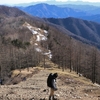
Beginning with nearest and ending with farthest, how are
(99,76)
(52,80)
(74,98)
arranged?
1. (52,80)
2. (74,98)
3. (99,76)

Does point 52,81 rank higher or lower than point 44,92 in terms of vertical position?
higher

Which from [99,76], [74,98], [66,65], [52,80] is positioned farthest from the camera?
[66,65]

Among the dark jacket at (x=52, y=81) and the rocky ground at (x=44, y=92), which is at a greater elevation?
the dark jacket at (x=52, y=81)

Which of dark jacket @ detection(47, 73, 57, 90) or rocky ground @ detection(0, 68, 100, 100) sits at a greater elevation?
dark jacket @ detection(47, 73, 57, 90)

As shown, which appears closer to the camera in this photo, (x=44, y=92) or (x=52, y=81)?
(x=52, y=81)

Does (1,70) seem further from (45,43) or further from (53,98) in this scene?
(45,43)

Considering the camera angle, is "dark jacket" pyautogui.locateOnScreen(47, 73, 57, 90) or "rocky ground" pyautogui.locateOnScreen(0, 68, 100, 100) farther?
"rocky ground" pyautogui.locateOnScreen(0, 68, 100, 100)

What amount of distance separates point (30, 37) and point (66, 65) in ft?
267

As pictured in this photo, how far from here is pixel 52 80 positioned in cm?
2056

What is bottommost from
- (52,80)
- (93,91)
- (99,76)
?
(99,76)

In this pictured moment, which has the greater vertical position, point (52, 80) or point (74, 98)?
point (52, 80)

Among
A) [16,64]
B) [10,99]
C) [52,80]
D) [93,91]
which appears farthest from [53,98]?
[16,64]

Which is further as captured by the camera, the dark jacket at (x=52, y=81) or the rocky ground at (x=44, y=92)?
the rocky ground at (x=44, y=92)

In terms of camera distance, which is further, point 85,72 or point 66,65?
point 66,65
